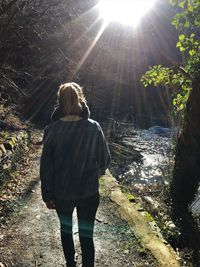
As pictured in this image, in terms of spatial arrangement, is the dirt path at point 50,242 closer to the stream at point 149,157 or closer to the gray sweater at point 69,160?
the gray sweater at point 69,160

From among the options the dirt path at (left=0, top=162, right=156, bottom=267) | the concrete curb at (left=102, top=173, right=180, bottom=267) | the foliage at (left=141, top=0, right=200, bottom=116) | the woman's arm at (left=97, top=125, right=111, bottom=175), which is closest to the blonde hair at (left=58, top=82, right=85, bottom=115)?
the woman's arm at (left=97, top=125, right=111, bottom=175)

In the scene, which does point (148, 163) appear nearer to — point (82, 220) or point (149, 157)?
point (149, 157)

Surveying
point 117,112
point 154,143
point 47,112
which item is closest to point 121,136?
point 154,143

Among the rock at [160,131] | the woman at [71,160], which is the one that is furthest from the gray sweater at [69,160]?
the rock at [160,131]

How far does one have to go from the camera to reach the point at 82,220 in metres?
3.38

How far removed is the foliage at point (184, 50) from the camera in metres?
5.36

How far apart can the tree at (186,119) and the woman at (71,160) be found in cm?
334

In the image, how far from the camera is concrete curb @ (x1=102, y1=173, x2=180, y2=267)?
479 cm

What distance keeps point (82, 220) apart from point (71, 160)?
0.66 meters

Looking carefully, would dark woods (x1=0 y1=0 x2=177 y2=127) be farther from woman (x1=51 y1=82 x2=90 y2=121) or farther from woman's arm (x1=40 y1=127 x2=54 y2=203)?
woman's arm (x1=40 y1=127 x2=54 y2=203)

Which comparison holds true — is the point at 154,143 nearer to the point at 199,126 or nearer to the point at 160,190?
the point at 160,190

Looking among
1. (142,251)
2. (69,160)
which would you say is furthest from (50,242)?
(69,160)

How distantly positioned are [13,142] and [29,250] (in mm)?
5472

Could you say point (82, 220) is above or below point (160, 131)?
above
